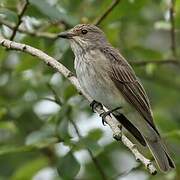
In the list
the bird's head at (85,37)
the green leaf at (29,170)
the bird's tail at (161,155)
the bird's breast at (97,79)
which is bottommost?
the green leaf at (29,170)

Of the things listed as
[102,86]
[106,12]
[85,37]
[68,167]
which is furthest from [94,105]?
[106,12]

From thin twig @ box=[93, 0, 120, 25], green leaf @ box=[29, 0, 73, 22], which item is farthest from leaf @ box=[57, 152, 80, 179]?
thin twig @ box=[93, 0, 120, 25]

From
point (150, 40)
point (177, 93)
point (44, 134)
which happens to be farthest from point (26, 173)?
point (150, 40)

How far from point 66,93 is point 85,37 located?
62 cm

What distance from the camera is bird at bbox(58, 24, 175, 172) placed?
6.68 metres

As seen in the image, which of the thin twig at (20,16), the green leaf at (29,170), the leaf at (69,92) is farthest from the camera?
the green leaf at (29,170)

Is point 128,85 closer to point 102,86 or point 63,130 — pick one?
point 102,86

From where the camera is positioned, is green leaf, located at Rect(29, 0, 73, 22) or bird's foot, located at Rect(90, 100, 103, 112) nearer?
green leaf, located at Rect(29, 0, 73, 22)

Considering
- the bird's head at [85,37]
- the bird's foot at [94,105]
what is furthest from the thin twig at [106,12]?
the bird's foot at [94,105]

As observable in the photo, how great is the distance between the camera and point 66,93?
6.91 m

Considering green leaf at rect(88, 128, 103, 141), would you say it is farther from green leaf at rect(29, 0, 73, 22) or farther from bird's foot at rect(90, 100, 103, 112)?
green leaf at rect(29, 0, 73, 22)

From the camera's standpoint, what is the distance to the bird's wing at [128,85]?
677cm

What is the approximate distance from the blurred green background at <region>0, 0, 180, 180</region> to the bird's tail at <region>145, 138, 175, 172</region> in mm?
124

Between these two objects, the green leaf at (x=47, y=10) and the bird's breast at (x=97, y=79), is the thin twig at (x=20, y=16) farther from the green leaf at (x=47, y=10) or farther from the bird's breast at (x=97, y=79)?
the bird's breast at (x=97, y=79)
